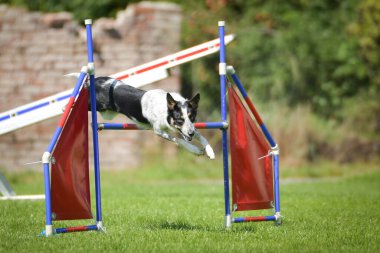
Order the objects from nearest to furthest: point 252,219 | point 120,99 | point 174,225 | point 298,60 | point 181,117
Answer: point 181,117 → point 120,99 → point 252,219 → point 174,225 → point 298,60

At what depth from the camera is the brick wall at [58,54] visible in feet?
56.3

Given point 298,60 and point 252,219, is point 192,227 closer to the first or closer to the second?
point 252,219

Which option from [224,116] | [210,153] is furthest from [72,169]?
[224,116]

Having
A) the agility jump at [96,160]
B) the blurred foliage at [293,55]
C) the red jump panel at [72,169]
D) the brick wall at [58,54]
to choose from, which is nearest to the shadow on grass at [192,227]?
the agility jump at [96,160]

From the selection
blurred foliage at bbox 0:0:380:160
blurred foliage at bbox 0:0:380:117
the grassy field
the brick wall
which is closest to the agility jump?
the grassy field

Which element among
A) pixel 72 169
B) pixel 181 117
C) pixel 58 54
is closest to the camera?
pixel 181 117

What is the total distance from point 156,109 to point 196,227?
1.55 m

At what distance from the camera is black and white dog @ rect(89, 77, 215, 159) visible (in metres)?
6.16

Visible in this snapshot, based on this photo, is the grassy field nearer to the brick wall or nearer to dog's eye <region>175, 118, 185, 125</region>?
dog's eye <region>175, 118, 185, 125</region>

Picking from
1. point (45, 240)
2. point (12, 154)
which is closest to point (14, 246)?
point (45, 240)

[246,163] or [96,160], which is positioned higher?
[96,160]

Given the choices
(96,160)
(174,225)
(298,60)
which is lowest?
(174,225)

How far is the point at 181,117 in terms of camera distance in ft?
20.1

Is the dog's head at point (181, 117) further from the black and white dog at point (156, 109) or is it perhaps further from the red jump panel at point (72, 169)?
the red jump panel at point (72, 169)
